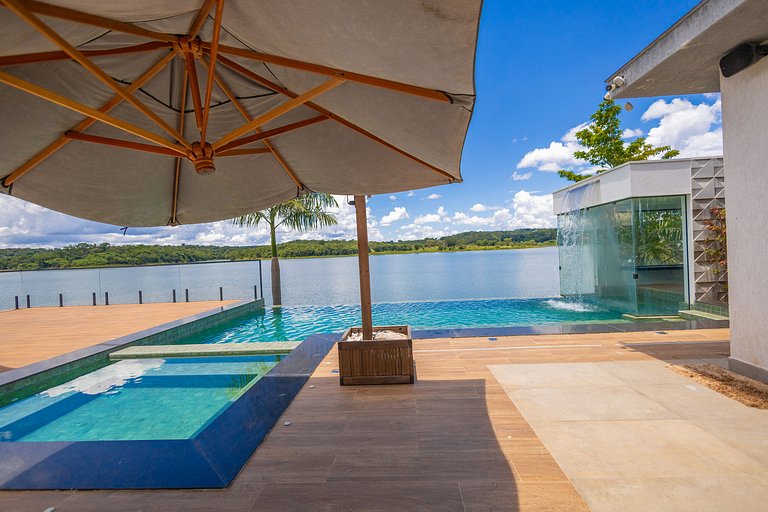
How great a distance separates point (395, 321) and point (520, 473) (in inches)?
284

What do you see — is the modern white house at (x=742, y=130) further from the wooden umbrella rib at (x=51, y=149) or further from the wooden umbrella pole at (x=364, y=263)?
the wooden umbrella rib at (x=51, y=149)

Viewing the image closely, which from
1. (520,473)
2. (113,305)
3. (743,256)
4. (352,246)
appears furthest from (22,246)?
(743,256)

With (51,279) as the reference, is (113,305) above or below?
below

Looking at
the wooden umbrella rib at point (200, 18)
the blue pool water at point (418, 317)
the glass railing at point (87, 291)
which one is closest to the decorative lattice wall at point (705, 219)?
the blue pool water at point (418, 317)

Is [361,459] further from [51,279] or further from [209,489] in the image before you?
[51,279]

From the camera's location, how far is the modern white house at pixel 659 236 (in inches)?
301

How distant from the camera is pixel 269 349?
5.87m

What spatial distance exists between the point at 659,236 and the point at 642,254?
1.67ft

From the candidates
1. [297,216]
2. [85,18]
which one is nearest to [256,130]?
[85,18]

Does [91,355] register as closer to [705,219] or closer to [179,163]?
[179,163]

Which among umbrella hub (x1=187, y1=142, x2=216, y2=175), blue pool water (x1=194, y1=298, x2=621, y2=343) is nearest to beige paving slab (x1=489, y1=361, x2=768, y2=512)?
umbrella hub (x1=187, y1=142, x2=216, y2=175)

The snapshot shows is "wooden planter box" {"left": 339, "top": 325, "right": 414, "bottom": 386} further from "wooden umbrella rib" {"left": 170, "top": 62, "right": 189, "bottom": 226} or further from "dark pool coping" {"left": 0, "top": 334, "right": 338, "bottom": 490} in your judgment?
"wooden umbrella rib" {"left": 170, "top": 62, "right": 189, "bottom": 226}

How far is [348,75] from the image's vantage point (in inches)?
79.9

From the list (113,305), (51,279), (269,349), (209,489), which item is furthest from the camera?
(51,279)
